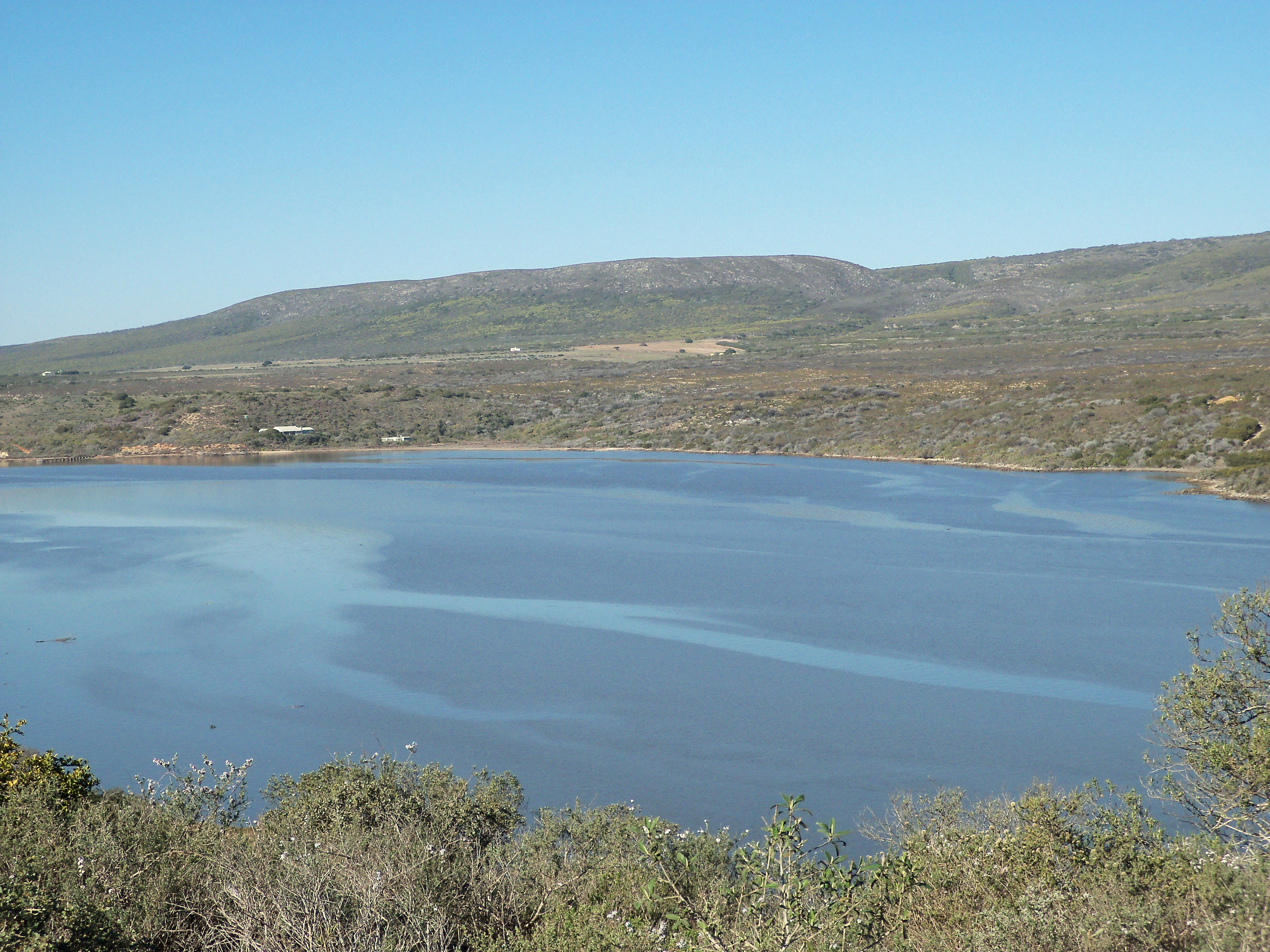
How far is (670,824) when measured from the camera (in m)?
6.43

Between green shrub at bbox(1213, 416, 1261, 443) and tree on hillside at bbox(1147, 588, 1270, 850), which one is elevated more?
tree on hillside at bbox(1147, 588, 1270, 850)

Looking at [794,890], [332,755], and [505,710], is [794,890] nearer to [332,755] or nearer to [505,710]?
[332,755]

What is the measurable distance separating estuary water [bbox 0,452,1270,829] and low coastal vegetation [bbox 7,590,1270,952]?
8.35ft

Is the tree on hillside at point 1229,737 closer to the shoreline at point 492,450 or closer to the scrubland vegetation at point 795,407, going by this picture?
the scrubland vegetation at point 795,407

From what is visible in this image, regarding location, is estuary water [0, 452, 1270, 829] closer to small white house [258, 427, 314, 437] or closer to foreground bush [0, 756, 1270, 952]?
foreground bush [0, 756, 1270, 952]

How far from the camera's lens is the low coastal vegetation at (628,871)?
16.1 ft

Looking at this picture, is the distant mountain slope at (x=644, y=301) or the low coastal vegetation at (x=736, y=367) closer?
the low coastal vegetation at (x=736, y=367)

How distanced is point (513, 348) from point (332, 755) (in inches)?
4405

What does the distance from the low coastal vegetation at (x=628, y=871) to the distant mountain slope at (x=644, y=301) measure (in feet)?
380

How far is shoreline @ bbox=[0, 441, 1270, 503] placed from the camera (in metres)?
41.2

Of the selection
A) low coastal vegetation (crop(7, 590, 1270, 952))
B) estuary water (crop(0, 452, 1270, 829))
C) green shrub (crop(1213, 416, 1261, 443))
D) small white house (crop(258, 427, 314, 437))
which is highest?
small white house (crop(258, 427, 314, 437))

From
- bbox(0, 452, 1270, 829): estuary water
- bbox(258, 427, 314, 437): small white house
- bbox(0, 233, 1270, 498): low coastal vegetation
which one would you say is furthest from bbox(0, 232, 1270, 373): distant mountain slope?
bbox(0, 452, 1270, 829): estuary water

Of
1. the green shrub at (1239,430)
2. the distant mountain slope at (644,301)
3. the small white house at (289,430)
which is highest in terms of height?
the distant mountain slope at (644,301)

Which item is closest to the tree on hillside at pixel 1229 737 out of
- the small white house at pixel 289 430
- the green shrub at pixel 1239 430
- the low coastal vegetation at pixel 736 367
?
the low coastal vegetation at pixel 736 367
